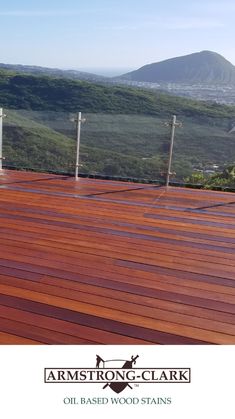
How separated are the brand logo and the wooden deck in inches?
6.4

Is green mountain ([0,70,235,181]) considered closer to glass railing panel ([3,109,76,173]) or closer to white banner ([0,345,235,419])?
glass railing panel ([3,109,76,173])

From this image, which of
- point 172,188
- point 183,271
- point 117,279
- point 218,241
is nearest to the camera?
point 117,279

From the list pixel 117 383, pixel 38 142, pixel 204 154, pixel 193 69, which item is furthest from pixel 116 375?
pixel 193 69

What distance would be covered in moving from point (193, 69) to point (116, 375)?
2717 inches

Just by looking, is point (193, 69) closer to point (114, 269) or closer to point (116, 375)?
point (114, 269)

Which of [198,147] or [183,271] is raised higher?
Result: [198,147]

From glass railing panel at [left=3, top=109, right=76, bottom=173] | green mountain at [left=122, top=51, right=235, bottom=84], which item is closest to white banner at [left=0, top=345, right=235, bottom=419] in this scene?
glass railing panel at [left=3, top=109, right=76, bottom=173]

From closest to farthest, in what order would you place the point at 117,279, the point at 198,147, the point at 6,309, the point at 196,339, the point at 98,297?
the point at 196,339 → the point at 6,309 → the point at 98,297 → the point at 117,279 → the point at 198,147

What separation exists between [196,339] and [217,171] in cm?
381

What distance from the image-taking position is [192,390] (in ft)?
5.56

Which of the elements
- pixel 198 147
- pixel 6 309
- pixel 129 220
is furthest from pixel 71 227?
pixel 198 147

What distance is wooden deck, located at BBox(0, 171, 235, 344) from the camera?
2.04 meters

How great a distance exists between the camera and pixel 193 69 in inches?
2608

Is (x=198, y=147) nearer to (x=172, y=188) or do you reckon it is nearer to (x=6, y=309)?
(x=172, y=188)
